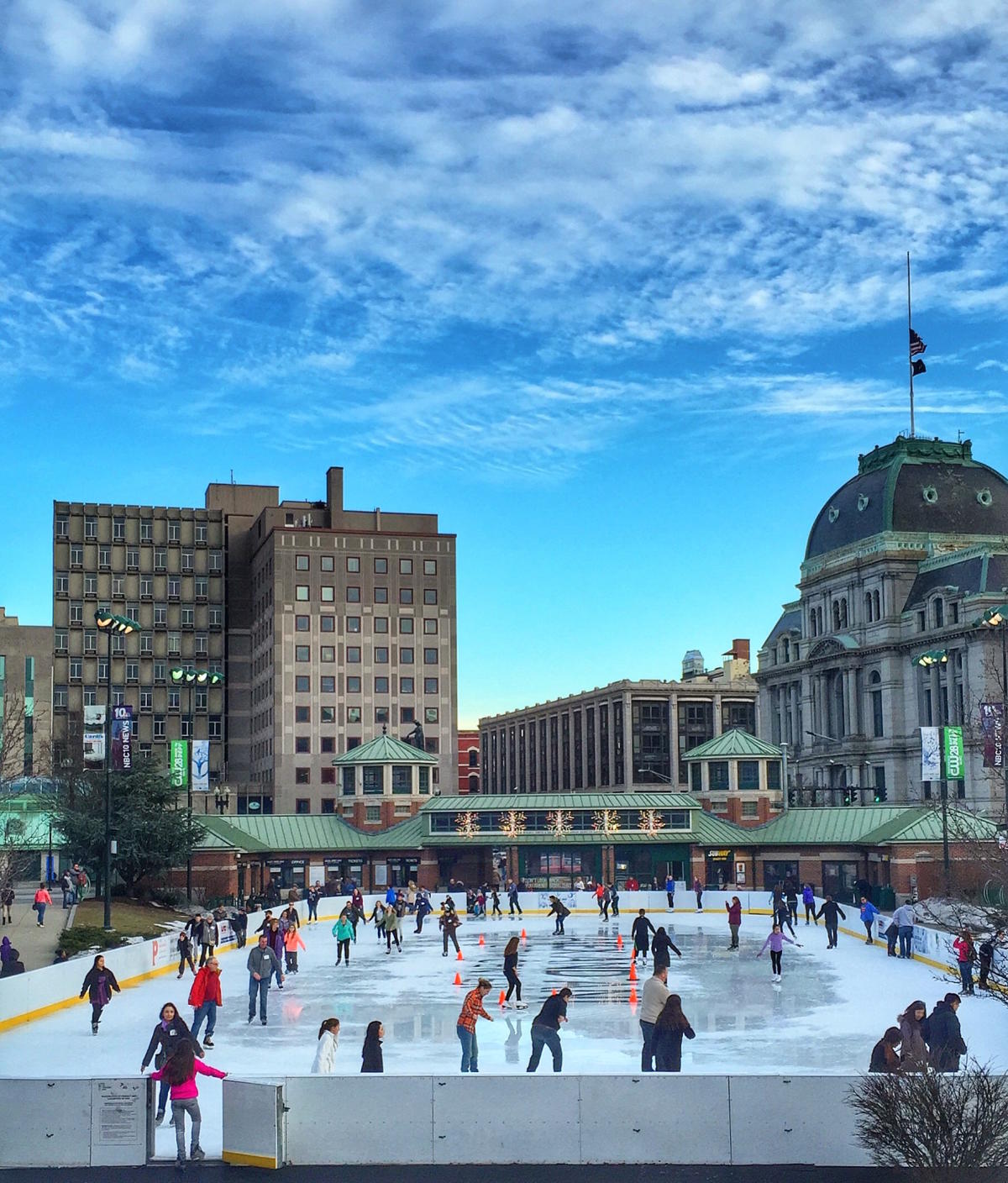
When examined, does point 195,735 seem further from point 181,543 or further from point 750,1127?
point 750,1127

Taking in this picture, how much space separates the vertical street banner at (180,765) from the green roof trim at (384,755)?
17182 millimetres

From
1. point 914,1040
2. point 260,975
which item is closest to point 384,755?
point 260,975

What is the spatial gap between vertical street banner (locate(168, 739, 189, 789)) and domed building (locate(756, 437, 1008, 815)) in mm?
49547

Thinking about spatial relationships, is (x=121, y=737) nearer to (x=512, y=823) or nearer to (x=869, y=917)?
(x=869, y=917)

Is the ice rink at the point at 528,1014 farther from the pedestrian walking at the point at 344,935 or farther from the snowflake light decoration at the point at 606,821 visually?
the snowflake light decoration at the point at 606,821

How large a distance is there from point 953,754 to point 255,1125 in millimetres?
51047

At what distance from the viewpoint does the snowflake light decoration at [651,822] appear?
252 feet

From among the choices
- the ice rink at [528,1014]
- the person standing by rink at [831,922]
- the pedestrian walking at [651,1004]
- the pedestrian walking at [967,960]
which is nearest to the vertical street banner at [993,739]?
the person standing by rink at [831,922]

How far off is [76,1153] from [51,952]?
2600cm

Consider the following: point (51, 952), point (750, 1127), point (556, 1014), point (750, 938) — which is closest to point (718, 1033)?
point (556, 1014)

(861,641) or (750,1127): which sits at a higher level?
(861,641)

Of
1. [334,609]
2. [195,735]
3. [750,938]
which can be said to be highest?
[334,609]

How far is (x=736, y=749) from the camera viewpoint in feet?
268

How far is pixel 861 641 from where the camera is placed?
111938 millimetres
